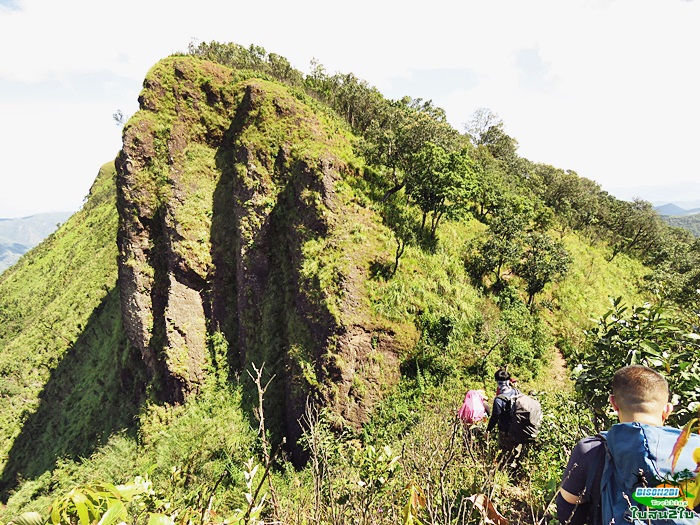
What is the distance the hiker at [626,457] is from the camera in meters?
2.31

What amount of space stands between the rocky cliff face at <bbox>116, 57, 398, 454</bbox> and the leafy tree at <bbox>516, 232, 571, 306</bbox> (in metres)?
8.33

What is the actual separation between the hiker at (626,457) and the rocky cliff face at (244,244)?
1072 cm

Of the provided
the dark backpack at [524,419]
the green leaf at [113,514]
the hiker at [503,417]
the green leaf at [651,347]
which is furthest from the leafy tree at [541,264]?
the green leaf at [113,514]

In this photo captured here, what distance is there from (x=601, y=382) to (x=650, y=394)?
2662 mm

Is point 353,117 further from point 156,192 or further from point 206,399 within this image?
point 206,399

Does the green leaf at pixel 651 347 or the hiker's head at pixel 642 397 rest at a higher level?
the hiker's head at pixel 642 397

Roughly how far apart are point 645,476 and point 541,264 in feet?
51.5

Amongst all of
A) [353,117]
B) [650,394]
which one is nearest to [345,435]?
[650,394]

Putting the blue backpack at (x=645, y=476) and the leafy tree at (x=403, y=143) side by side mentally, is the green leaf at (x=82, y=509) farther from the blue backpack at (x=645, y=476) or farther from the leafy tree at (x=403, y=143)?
the leafy tree at (x=403, y=143)

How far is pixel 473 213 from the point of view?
24516mm

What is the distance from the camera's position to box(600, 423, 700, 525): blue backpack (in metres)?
2.08

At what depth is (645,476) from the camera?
2.33m

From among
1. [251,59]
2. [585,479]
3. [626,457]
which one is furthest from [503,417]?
[251,59]

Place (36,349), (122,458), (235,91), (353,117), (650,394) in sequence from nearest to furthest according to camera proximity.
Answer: (650,394)
(122,458)
(235,91)
(353,117)
(36,349)
